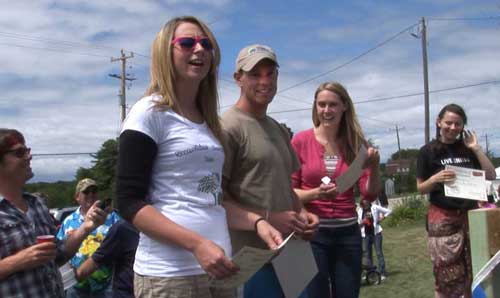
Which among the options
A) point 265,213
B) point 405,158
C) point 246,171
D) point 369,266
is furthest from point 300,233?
point 405,158

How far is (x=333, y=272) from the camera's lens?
3.92 metres

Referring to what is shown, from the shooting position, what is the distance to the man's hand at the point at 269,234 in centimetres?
260

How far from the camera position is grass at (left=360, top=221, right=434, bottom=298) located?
8828mm

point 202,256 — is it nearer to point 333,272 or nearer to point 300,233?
point 300,233

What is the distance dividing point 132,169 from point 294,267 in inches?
49.8

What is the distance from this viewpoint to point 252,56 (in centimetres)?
306

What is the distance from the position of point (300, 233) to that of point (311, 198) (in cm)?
81

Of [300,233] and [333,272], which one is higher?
[300,233]

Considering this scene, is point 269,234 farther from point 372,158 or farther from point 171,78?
point 372,158

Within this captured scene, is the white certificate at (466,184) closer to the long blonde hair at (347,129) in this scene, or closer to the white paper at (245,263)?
the long blonde hair at (347,129)

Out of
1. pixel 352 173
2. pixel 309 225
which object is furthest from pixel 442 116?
pixel 309 225

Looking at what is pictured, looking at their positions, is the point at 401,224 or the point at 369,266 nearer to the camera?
the point at 369,266

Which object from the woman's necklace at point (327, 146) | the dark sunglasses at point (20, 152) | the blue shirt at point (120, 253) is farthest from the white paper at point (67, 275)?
the woman's necklace at point (327, 146)

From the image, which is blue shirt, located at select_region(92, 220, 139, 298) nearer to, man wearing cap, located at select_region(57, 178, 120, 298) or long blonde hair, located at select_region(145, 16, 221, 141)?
man wearing cap, located at select_region(57, 178, 120, 298)
